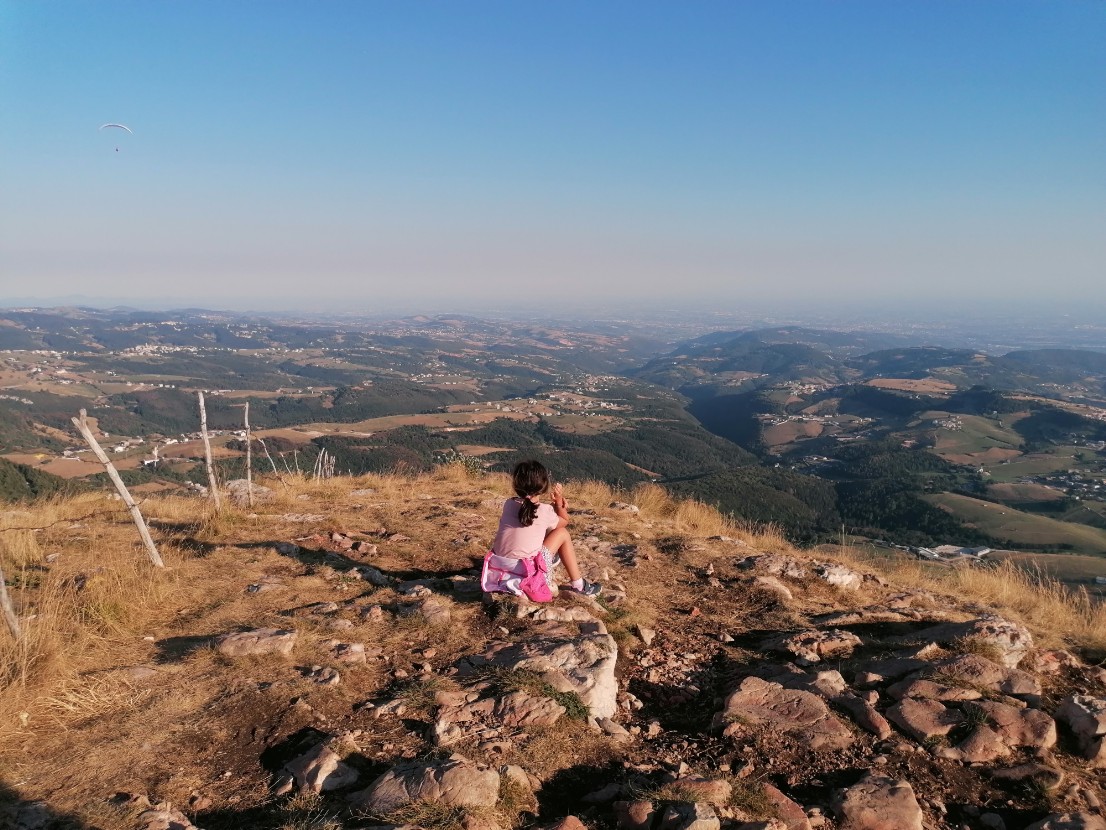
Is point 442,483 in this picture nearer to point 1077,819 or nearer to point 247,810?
point 247,810

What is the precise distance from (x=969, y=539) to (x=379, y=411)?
12747 cm

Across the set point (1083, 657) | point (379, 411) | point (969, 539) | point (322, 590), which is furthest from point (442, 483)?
point (379, 411)

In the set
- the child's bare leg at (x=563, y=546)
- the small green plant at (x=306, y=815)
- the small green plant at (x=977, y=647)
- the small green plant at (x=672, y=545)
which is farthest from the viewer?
the small green plant at (x=672, y=545)

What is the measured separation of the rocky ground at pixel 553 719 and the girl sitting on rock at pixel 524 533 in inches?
11.8

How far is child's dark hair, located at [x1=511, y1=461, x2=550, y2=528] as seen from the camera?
20.2 ft

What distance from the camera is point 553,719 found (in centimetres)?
415

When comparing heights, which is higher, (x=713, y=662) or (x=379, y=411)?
(x=713, y=662)

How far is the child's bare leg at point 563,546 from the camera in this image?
6.48 m

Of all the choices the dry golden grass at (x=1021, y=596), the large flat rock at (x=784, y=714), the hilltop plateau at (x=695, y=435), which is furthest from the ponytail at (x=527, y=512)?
the hilltop plateau at (x=695, y=435)

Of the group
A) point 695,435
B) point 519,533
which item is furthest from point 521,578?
point 695,435

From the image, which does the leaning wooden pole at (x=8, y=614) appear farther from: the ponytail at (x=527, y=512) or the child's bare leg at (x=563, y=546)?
the child's bare leg at (x=563, y=546)

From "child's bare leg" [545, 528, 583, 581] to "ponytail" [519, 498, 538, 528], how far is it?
47 cm

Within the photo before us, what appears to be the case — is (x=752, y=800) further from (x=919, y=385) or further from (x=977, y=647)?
(x=919, y=385)

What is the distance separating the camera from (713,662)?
5801 mm
